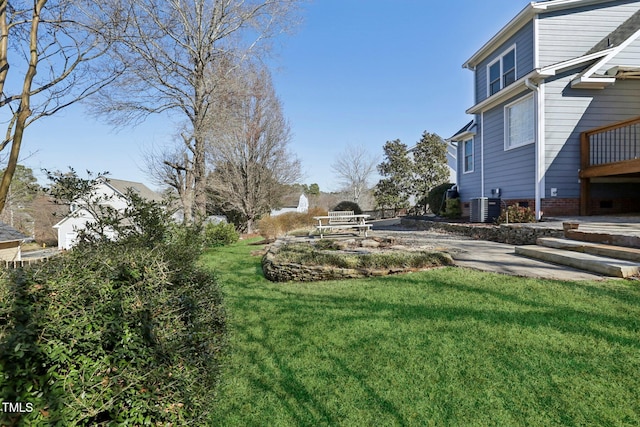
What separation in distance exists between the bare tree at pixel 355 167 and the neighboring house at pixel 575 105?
22.4m

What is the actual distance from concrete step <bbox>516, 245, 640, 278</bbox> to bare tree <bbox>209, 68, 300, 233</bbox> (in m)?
14.7

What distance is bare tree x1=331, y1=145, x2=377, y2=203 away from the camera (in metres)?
32.6

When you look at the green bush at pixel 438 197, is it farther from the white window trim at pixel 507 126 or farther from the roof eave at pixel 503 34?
the roof eave at pixel 503 34

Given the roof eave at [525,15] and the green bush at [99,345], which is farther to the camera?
the roof eave at [525,15]

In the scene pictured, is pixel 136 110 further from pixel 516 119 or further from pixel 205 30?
pixel 516 119

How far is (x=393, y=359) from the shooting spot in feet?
8.38

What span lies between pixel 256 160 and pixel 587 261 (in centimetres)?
1629

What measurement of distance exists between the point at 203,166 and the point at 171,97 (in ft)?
7.97

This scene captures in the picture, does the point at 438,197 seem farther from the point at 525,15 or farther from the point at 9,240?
the point at 9,240

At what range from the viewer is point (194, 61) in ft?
33.2

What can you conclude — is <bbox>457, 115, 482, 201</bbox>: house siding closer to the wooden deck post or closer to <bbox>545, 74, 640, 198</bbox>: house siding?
<bbox>545, 74, 640, 198</bbox>: house siding

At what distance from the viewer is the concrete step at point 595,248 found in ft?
14.0

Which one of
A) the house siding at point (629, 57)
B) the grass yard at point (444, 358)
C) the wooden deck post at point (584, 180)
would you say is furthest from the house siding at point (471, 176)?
the grass yard at point (444, 358)

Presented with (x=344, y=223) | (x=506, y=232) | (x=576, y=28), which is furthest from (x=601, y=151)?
(x=344, y=223)
